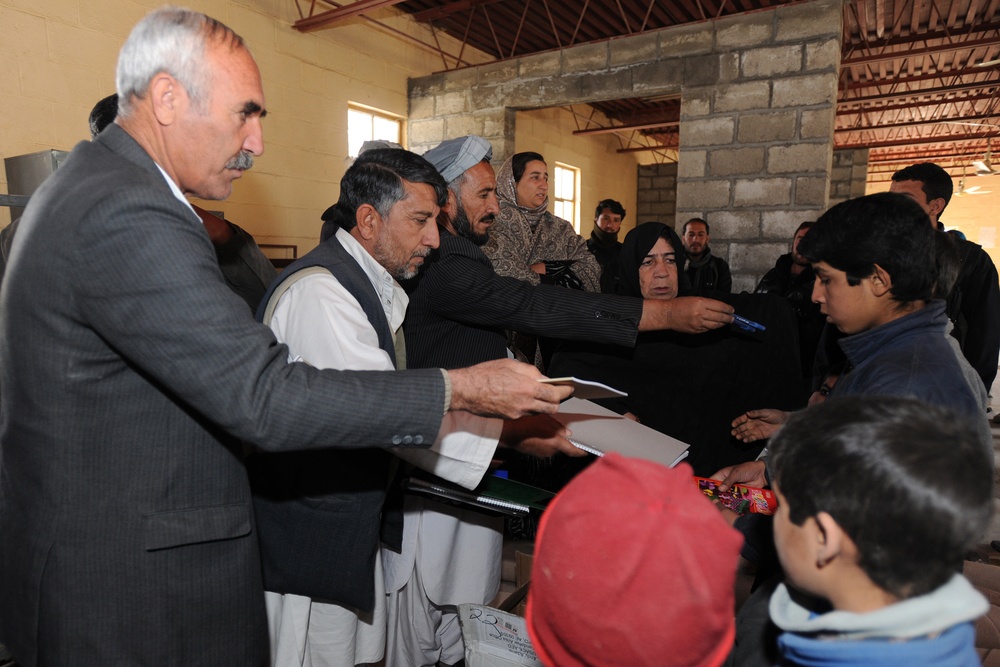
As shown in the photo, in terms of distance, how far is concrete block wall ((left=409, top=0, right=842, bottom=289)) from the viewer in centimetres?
466

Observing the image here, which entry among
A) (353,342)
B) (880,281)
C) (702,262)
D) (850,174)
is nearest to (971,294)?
(702,262)

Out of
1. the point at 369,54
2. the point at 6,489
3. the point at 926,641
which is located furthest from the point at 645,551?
the point at 369,54

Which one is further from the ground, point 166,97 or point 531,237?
point 166,97

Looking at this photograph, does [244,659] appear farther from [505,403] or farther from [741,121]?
[741,121]

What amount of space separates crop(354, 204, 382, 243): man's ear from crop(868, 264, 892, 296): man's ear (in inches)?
49.1

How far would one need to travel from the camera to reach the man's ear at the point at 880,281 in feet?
4.42

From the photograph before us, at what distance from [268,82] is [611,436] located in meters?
5.51

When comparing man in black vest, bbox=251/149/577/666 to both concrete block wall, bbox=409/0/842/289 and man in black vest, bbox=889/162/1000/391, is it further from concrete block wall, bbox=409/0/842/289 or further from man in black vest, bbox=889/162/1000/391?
concrete block wall, bbox=409/0/842/289

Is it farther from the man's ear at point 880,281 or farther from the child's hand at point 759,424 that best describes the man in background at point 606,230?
the man's ear at point 880,281

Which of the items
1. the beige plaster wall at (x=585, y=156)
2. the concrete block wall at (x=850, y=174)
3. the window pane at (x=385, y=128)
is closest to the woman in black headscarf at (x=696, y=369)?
the window pane at (x=385, y=128)

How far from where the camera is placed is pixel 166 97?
1026 mm

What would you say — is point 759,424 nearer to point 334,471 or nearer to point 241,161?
point 334,471

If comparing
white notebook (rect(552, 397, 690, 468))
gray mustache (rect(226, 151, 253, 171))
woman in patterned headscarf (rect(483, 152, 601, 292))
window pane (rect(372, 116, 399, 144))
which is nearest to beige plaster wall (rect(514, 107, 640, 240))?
window pane (rect(372, 116, 399, 144))

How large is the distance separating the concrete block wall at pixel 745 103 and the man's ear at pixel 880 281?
3.82 metres
